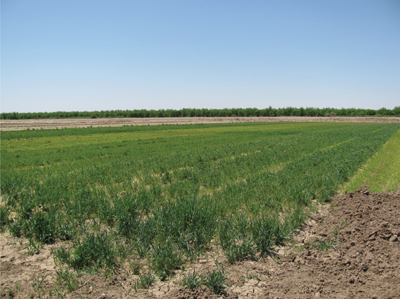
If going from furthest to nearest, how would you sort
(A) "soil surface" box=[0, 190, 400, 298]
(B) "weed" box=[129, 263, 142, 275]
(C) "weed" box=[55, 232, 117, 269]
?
(C) "weed" box=[55, 232, 117, 269] → (B) "weed" box=[129, 263, 142, 275] → (A) "soil surface" box=[0, 190, 400, 298]

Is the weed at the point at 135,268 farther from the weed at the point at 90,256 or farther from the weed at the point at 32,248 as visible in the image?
the weed at the point at 32,248

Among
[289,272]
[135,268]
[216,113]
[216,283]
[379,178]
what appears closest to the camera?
[216,283]

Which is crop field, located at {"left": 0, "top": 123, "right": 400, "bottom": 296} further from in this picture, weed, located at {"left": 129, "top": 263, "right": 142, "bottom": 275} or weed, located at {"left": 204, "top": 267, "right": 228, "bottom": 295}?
weed, located at {"left": 204, "top": 267, "right": 228, "bottom": 295}

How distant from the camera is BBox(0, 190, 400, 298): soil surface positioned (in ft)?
13.2

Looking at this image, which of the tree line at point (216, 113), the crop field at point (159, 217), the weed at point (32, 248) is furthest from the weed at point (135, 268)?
→ the tree line at point (216, 113)

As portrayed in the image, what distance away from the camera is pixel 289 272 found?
181 inches

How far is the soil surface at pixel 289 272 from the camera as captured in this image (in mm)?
4035

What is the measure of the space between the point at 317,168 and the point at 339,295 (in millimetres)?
9768

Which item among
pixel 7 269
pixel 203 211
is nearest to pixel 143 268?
pixel 203 211

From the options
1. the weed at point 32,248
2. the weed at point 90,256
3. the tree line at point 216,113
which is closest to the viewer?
the weed at point 90,256

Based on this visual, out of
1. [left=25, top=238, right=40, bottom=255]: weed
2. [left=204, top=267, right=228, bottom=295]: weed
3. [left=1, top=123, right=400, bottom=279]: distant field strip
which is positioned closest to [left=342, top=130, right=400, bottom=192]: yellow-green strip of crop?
[left=1, top=123, right=400, bottom=279]: distant field strip

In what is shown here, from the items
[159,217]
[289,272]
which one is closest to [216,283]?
[289,272]

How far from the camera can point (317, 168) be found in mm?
12828

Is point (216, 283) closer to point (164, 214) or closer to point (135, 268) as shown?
point (135, 268)
